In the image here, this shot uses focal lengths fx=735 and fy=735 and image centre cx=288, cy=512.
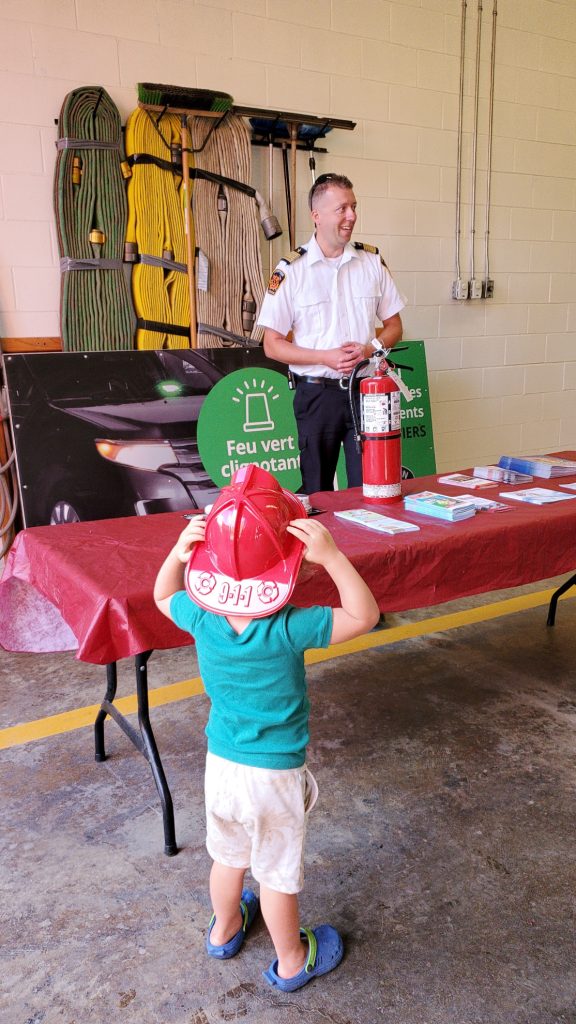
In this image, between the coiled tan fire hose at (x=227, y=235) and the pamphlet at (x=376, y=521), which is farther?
the coiled tan fire hose at (x=227, y=235)

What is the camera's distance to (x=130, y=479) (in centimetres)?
388

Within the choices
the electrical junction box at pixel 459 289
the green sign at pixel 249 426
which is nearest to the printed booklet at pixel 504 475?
the green sign at pixel 249 426

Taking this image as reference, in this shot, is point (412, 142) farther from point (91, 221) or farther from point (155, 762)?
point (155, 762)

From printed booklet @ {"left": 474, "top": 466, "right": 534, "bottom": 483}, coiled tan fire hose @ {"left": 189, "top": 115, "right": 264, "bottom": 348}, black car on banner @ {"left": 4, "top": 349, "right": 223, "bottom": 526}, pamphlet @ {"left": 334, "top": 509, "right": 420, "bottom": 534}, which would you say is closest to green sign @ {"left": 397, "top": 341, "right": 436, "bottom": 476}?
coiled tan fire hose @ {"left": 189, "top": 115, "right": 264, "bottom": 348}

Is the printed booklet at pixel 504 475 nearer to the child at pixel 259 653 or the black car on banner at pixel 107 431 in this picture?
the child at pixel 259 653

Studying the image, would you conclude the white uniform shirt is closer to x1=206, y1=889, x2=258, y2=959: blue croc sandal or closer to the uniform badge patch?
the uniform badge patch

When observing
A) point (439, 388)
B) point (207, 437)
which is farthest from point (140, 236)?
point (439, 388)

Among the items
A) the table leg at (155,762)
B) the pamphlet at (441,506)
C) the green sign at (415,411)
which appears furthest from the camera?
the green sign at (415,411)

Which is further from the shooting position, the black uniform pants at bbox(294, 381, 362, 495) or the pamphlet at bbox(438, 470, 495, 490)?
the black uniform pants at bbox(294, 381, 362, 495)

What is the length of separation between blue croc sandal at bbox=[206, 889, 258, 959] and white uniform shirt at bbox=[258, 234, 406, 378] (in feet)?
7.13

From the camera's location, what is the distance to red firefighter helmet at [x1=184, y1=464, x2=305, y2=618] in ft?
3.85

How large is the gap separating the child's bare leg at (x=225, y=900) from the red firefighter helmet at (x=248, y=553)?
56 cm

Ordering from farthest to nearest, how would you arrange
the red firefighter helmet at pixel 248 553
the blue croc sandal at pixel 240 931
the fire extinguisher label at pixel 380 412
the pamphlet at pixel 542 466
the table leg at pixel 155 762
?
the pamphlet at pixel 542 466 < the fire extinguisher label at pixel 380 412 < the table leg at pixel 155 762 < the blue croc sandal at pixel 240 931 < the red firefighter helmet at pixel 248 553

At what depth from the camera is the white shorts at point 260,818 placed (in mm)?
1290
